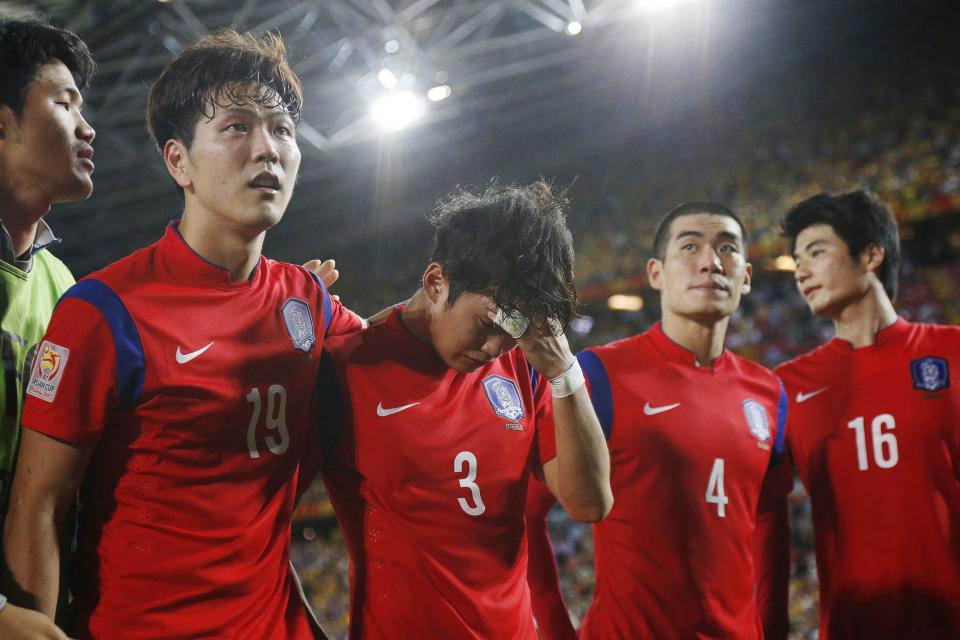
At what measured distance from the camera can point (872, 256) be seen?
357 centimetres

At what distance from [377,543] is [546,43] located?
41.8 ft

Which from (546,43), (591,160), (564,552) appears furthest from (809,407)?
(591,160)

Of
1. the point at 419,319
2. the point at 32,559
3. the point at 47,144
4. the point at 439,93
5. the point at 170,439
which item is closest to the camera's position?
the point at 32,559

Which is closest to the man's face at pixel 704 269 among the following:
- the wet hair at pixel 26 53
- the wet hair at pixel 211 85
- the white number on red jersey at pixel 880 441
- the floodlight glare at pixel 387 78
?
the white number on red jersey at pixel 880 441

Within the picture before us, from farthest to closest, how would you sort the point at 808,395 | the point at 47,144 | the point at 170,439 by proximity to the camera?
1. the point at 808,395
2. the point at 47,144
3. the point at 170,439

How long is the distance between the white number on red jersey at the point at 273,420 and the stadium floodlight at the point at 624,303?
48.0ft

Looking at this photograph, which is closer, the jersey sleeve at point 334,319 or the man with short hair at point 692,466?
the jersey sleeve at point 334,319

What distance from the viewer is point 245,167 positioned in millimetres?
2000

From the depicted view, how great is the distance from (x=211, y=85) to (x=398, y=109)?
10.9m

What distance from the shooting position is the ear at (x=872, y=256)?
3.56m

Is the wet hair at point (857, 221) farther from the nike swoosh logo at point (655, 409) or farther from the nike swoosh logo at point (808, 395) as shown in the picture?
the nike swoosh logo at point (655, 409)

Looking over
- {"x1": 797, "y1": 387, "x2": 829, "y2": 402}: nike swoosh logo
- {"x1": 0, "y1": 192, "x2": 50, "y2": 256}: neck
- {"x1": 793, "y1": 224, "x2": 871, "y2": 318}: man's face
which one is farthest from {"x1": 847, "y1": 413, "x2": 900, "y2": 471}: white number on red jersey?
{"x1": 0, "y1": 192, "x2": 50, "y2": 256}: neck

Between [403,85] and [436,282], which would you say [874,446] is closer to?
[436,282]

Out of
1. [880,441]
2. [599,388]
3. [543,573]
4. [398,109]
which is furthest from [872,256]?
[398,109]
